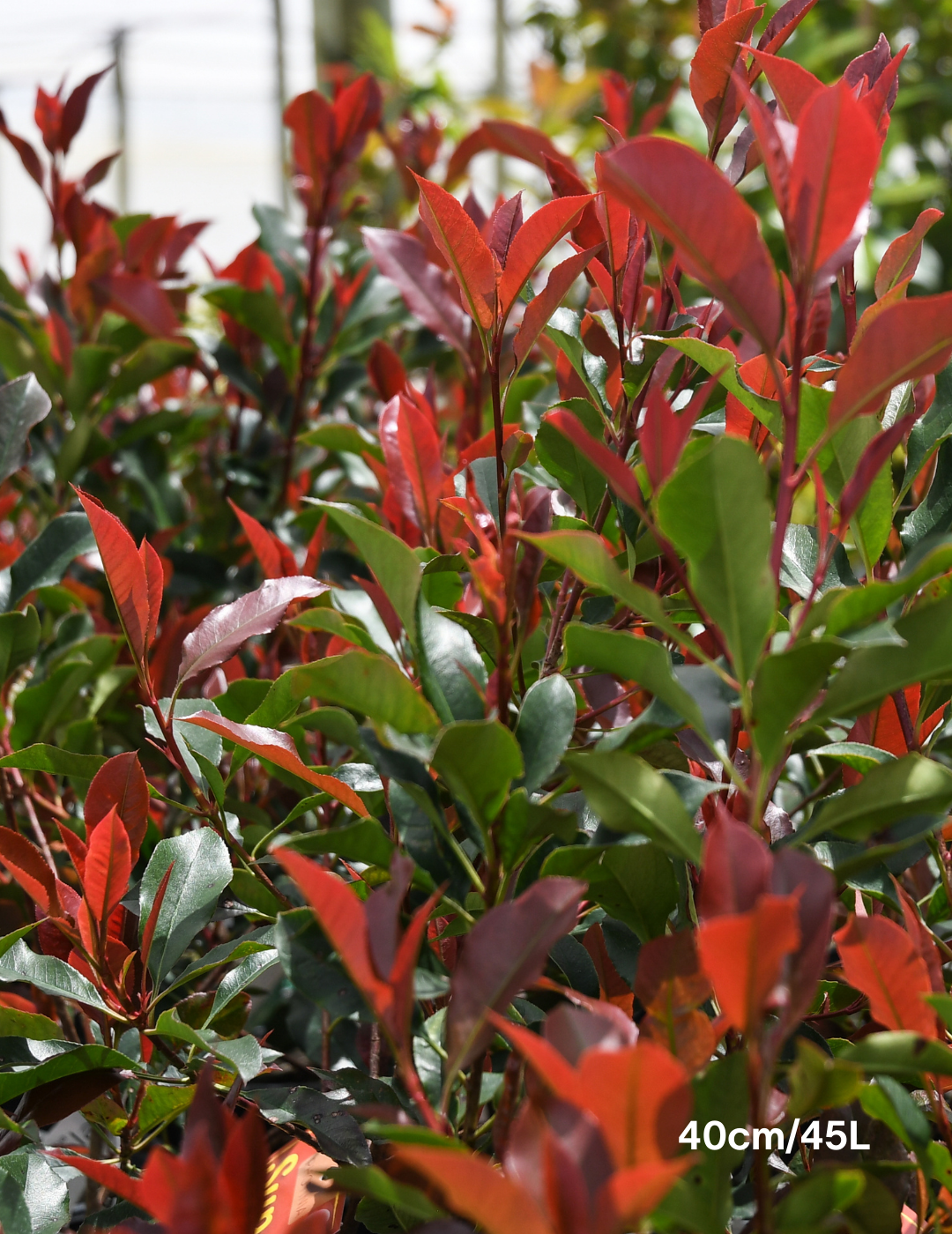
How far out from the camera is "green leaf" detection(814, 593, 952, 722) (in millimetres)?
487

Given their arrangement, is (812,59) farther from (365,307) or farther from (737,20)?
(737,20)

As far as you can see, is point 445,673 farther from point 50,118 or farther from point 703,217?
point 50,118

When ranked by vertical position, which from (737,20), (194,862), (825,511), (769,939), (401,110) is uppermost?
(401,110)

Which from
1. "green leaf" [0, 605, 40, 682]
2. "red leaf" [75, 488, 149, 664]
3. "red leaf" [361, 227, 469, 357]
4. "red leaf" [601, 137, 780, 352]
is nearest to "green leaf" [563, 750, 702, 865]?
"red leaf" [601, 137, 780, 352]

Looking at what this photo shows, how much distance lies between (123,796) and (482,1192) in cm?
43

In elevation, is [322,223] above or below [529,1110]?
above

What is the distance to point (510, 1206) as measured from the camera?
0.39 metres

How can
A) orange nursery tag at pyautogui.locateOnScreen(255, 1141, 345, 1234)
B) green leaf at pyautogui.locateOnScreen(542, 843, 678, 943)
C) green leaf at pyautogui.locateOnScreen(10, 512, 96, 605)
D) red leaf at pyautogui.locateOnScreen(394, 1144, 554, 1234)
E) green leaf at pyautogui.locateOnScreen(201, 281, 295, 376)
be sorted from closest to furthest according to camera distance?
1. red leaf at pyautogui.locateOnScreen(394, 1144, 554, 1234)
2. green leaf at pyautogui.locateOnScreen(542, 843, 678, 943)
3. orange nursery tag at pyautogui.locateOnScreen(255, 1141, 345, 1234)
4. green leaf at pyautogui.locateOnScreen(10, 512, 96, 605)
5. green leaf at pyautogui.locateOnScreen(201, 281, 295, 376)

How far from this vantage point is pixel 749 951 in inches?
16.2

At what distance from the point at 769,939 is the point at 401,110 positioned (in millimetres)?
3768

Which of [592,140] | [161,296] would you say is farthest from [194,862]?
[592,140]

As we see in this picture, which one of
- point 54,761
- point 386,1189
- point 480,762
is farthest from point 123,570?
point 386,1189

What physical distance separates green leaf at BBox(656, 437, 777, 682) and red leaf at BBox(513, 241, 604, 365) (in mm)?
212

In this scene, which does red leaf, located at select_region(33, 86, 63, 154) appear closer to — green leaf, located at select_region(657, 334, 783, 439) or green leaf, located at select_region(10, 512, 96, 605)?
green leaf, located at select_region(10, 512, 96, 605)
